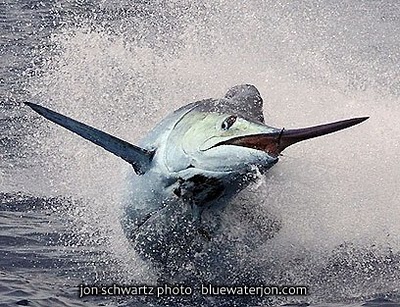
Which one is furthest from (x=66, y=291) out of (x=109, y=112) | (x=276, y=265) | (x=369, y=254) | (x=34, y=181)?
(x=109, y=112)

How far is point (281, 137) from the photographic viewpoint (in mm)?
7691

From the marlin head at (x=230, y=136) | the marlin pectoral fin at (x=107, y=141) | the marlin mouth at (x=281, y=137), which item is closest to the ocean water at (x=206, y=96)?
the marlin head at (x=230, y=136)

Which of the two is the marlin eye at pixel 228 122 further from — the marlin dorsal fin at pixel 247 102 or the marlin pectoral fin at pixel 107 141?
the marlin pectoral fin at pixel 107 141

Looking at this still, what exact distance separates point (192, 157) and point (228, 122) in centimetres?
45

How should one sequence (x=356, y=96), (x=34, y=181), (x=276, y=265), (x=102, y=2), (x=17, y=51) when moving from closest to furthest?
(x=276, y=265) < (x=34, y=181) < (x=356, y=96) < (x=17, y=51) < (x=102, y=2)

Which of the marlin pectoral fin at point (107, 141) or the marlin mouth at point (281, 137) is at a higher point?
the marlin pectoral fin at point (107, 141)

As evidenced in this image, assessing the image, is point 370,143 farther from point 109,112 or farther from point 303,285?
point 109,112

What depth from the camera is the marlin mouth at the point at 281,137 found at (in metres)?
7.48

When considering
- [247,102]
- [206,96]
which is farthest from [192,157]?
[206,96]

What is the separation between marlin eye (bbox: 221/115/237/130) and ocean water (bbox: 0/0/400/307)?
0.63 meters

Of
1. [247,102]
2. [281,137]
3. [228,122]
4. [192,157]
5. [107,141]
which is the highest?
[247,102]

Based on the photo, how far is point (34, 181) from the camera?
13219 mm

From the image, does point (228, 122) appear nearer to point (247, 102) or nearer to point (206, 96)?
point (247, 102)

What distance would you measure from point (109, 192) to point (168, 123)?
229 cm
